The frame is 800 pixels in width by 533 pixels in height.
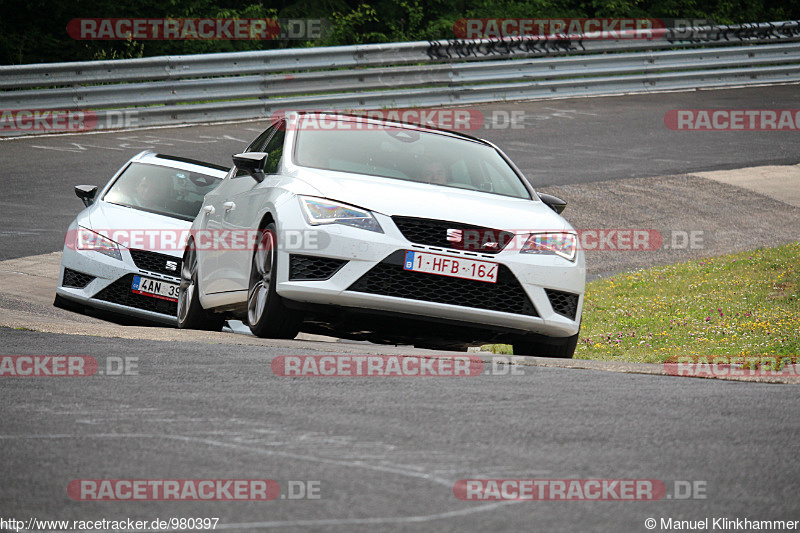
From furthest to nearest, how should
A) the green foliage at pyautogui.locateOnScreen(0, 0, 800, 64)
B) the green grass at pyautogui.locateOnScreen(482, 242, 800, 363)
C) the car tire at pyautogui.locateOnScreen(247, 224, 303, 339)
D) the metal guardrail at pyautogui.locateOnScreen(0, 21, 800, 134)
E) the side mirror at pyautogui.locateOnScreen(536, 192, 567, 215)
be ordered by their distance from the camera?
the green foliage at pyautogui.locateOnScreen(0, 0, 800, 64) → the metal guardrail at pyautogui.locateOnScreen(0, 21, 800, 134) → the green grass at pyautogui.locateOnScreen(482, 242, 800, 363) → the side mirror at pyautogui.locateOnScreen(536, 192, 567, 215) → the car tire at pyautogui.locateOnScreen(247, 224, 303, 339)

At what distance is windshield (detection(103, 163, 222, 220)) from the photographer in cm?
1159

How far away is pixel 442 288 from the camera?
7.11m

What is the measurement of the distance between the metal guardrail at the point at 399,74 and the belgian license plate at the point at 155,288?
891 centimetres

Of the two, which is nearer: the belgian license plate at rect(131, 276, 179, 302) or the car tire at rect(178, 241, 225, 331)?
the car tire at rect(178, 241, 225, 331)

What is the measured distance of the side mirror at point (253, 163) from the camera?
26.8ft

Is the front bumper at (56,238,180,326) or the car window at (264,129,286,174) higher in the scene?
the car window at (264,129,286,174)

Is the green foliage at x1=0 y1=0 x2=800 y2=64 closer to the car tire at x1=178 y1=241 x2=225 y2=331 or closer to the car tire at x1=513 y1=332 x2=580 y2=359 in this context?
the car tire at x1=178 y1=241 x2=225 y2=331

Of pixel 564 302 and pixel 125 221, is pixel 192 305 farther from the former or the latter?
pixel 564 302

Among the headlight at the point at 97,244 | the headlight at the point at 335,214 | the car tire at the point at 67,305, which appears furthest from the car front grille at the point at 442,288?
the car tire at the point at 67,305

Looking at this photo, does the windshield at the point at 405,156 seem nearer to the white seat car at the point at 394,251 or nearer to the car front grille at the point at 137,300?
the white seat car at the point at 394,251

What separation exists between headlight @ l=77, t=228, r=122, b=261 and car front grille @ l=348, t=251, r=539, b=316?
4176mm

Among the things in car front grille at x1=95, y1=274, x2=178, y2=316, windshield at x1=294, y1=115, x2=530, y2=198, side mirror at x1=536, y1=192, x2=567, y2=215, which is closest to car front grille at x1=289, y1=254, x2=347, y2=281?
windshield at x1=294, y1=115, x2=530, y2=198

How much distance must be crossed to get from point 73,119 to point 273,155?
1171 cm

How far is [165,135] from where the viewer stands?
19.5 m
